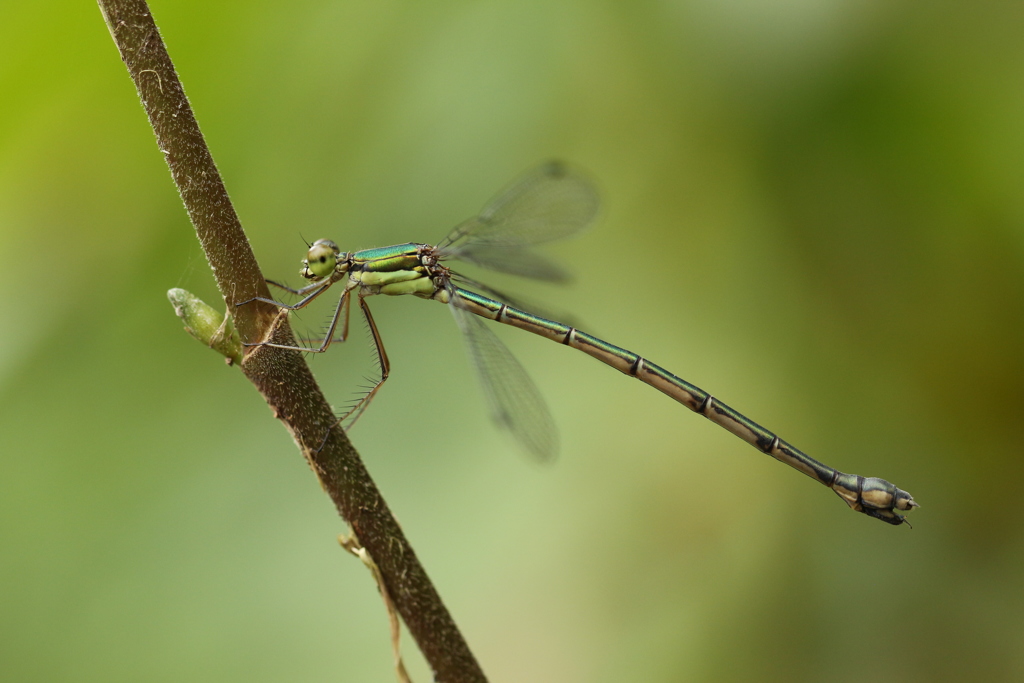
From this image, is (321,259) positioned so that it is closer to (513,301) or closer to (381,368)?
(381,368)

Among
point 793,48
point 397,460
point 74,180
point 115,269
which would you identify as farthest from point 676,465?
point 74,180

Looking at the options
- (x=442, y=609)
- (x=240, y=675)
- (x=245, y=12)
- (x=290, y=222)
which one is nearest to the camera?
(x=442, y=609)

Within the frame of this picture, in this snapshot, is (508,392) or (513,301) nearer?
(508,392)

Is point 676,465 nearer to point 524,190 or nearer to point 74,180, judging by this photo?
point 524,190

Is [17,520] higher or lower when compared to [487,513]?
lower

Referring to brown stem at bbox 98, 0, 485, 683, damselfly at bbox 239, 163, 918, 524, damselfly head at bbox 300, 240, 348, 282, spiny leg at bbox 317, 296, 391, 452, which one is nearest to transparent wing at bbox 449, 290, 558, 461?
damselfly at bbox 239, 163, 918, 524

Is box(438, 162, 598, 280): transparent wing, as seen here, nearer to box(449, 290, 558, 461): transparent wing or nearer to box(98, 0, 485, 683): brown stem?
box(449, 290, 558, 461): transparent wing

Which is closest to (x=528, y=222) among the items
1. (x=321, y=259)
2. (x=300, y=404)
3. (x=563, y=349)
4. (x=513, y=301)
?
(x=513, y=301)

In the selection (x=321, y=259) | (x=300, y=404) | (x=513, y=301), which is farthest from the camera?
(x=513, y=301)
